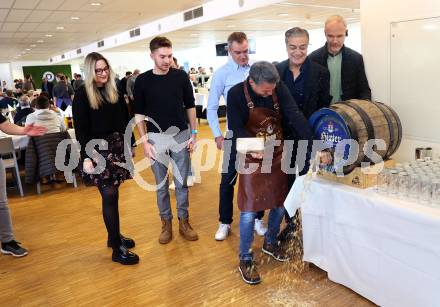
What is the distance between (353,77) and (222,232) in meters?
1.53

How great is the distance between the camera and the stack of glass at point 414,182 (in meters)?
1.77

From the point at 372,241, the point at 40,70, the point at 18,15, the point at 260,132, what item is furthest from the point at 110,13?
the point at 40,70

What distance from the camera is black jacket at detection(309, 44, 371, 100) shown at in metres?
2.56

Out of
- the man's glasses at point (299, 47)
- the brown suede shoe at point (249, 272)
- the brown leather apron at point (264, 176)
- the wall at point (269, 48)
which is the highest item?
the wall at point (269, 48)

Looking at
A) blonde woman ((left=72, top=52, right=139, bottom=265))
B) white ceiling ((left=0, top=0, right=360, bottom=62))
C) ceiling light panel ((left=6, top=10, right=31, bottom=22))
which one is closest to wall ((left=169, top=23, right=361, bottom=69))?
white ceiling ((left=0, top=0, right=360, bottom=62))

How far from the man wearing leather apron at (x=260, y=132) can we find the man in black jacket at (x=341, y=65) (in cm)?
49

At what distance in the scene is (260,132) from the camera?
2.26 m

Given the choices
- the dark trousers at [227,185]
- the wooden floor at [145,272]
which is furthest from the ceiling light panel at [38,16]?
the dark trousers at [227,185]

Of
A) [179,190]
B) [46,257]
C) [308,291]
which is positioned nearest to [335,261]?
[308,291]

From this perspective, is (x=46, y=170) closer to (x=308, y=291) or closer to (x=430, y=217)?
(x=308, y=291)

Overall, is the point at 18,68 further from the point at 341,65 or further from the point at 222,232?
the point at 341,65

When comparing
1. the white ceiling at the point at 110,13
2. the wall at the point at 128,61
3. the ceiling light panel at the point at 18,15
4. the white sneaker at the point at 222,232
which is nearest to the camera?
the white sneaker at the point at 222,232

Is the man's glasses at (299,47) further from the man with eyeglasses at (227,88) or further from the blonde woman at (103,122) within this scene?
the blonde woman at (103,122)

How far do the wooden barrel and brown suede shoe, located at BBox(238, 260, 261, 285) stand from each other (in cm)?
87
